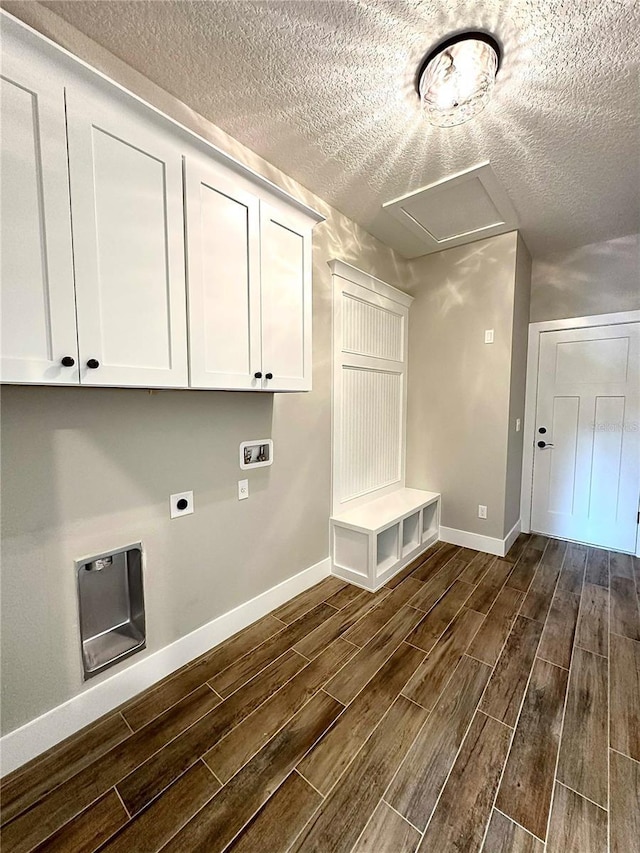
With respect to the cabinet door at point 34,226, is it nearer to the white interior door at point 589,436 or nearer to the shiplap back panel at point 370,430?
the shiplap back panel at point 370,430

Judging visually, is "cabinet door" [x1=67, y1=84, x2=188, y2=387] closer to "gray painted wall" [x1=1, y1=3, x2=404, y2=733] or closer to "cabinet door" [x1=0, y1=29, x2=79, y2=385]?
"cabinet door" [x1=0, y1=29, x2=79, y2=385]

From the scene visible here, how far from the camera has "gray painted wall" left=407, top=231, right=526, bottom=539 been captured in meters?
2.91

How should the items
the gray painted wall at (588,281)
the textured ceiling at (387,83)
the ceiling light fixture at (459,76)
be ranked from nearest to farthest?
the textured ceiling at (387,83), the ceiling light fixture at (459,76), the gray painted wall at (588,281)

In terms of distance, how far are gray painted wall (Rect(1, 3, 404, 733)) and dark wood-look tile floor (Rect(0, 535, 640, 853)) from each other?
12.0 inches

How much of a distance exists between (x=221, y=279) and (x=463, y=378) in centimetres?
238

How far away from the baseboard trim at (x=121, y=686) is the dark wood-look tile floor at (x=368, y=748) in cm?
5

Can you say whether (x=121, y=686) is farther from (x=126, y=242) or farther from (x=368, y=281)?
(x=368, y=281)

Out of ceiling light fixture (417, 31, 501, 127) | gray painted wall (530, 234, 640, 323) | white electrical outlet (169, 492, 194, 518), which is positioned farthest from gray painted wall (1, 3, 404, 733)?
gray painted wall (530, 234, 640, 323)

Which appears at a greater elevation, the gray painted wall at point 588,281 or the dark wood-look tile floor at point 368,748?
the gray painted wall at point 588,281

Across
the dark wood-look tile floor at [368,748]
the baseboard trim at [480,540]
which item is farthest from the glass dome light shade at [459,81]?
the baseboard trim at [480,540]

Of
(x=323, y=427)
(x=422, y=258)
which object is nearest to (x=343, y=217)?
(x=422, y=258)

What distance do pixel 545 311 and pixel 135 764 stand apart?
14.0 feet

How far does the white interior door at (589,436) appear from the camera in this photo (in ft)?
9.76

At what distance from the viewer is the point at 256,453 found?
6.77 feet
